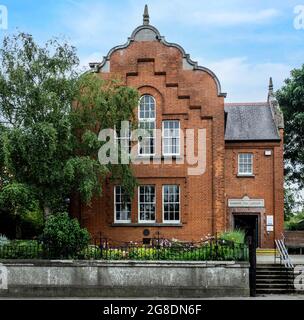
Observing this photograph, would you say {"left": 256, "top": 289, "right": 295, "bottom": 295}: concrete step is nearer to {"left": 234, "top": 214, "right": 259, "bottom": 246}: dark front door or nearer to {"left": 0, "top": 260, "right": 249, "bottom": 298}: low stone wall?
{"left": 0, "top": 260, "right": 249, "bottom": 298}: low stone wall

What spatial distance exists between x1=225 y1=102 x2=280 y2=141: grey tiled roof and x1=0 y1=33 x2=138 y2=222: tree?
35.3ft

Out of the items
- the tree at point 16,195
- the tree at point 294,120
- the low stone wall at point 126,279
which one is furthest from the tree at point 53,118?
the tree at point 294,120

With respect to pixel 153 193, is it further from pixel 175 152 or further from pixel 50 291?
pixel 50 291

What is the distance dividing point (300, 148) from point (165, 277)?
28.0 meters

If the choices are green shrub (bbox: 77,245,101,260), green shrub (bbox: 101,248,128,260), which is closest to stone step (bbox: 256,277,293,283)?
green shrub (bbox: 101,248,128,260)

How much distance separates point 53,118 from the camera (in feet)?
75.5

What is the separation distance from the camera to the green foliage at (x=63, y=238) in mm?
19711

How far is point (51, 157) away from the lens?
22.7 metres

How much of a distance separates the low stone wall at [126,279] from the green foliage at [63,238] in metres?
0.62

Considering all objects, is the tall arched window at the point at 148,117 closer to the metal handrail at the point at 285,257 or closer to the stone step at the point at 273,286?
the metal handrail at the point at 285,257

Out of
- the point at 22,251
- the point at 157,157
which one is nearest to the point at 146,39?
the point at 157,157

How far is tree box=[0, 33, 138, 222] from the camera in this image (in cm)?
2248

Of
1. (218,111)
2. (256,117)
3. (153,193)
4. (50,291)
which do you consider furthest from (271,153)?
(50,291)

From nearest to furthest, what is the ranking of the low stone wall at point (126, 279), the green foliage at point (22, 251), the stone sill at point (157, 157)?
1. the low stone wall at point (126, 279)
2. the green foliage at point (22, 251)
3. the stone sill at point (157, 157)
